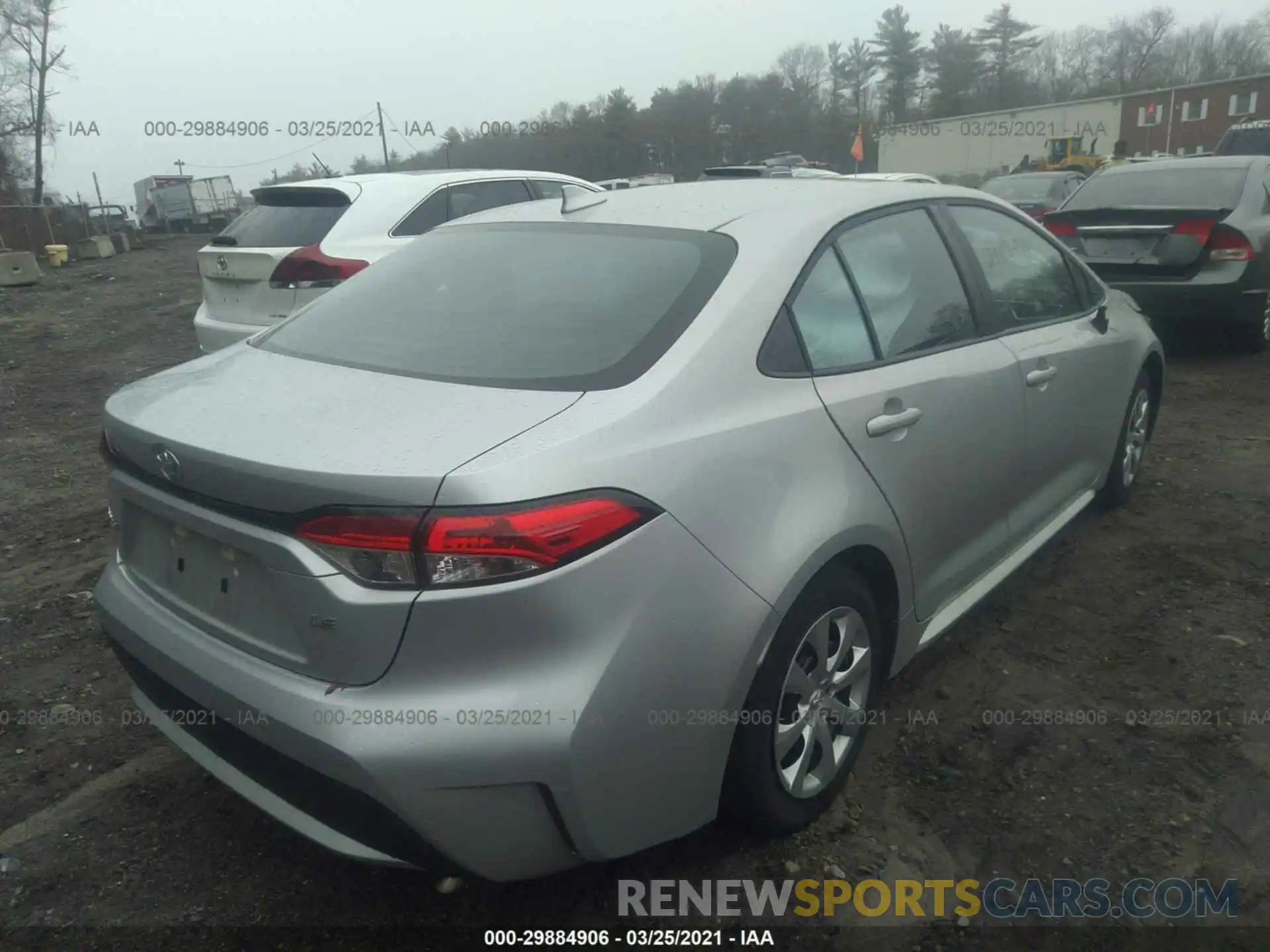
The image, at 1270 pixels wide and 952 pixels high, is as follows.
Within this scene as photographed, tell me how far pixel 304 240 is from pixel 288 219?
31cm

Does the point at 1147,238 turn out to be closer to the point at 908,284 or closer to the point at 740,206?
the point at 908,284

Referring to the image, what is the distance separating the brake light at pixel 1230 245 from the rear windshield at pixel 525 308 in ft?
19.4

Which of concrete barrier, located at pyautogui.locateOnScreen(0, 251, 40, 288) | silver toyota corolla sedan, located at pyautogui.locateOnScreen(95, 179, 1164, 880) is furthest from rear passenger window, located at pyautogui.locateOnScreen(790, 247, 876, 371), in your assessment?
concrete barrier, located at pyautogui.locateOnScreen(0, 251, 40, 288)

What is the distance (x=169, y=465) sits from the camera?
2.03 metres

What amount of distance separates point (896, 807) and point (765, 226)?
1608 millimetres

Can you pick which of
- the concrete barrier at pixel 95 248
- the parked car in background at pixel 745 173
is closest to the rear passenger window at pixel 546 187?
the parked car in background at pixel 745 173

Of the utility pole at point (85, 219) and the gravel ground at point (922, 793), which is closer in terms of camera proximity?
the gravel ground at point (922, 793)

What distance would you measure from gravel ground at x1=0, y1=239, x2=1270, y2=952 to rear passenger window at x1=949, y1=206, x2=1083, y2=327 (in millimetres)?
1116

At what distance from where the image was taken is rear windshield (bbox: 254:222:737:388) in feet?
7.09

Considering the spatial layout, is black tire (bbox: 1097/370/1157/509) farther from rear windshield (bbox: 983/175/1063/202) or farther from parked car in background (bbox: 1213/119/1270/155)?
parked car in background (bbox: 1213/119/1270/155)

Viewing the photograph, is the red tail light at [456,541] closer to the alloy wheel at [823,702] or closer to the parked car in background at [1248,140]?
the alloy wheel at [823,702]

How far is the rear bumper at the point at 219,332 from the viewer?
A: 18.5 ft

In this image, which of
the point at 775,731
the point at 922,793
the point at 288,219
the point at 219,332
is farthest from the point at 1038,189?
the point at 775,731

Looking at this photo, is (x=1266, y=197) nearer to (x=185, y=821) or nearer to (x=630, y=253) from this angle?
(x=630, y=253)
